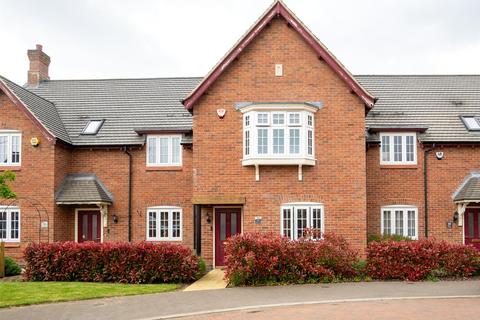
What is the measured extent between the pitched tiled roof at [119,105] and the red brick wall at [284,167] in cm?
366

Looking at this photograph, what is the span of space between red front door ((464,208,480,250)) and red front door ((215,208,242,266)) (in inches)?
360

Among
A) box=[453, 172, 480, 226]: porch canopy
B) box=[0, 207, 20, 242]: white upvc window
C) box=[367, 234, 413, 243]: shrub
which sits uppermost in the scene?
box=[453, 172, 480, 226]: porch canopy

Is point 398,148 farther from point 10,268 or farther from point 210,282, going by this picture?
point 10,268

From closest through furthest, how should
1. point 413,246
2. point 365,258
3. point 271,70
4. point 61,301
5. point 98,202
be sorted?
point 61,301 < point 413,246 < point 365,258 < point 271,70 < point 98,202

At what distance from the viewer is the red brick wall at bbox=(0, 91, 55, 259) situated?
24562mm

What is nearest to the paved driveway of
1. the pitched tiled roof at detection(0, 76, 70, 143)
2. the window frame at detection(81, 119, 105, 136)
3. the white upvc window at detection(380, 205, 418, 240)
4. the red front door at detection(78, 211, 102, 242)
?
the white upvc window at detection(380, 205, 418, 240)

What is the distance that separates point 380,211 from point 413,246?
5.68 metres

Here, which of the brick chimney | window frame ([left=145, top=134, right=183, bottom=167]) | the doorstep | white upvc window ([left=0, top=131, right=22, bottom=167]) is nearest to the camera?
the doorstep

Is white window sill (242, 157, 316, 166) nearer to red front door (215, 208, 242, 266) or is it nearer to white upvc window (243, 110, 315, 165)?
white upvc window (243, 110, 315, 165)

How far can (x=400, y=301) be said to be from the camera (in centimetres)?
1502

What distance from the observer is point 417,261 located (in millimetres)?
19250

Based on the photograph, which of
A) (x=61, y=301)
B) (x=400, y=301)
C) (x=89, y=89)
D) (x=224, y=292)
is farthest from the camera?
(x=89, y=89)

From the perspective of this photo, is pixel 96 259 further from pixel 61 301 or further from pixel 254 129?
pixel 254 129

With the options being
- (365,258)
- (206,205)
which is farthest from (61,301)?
(365,258)
